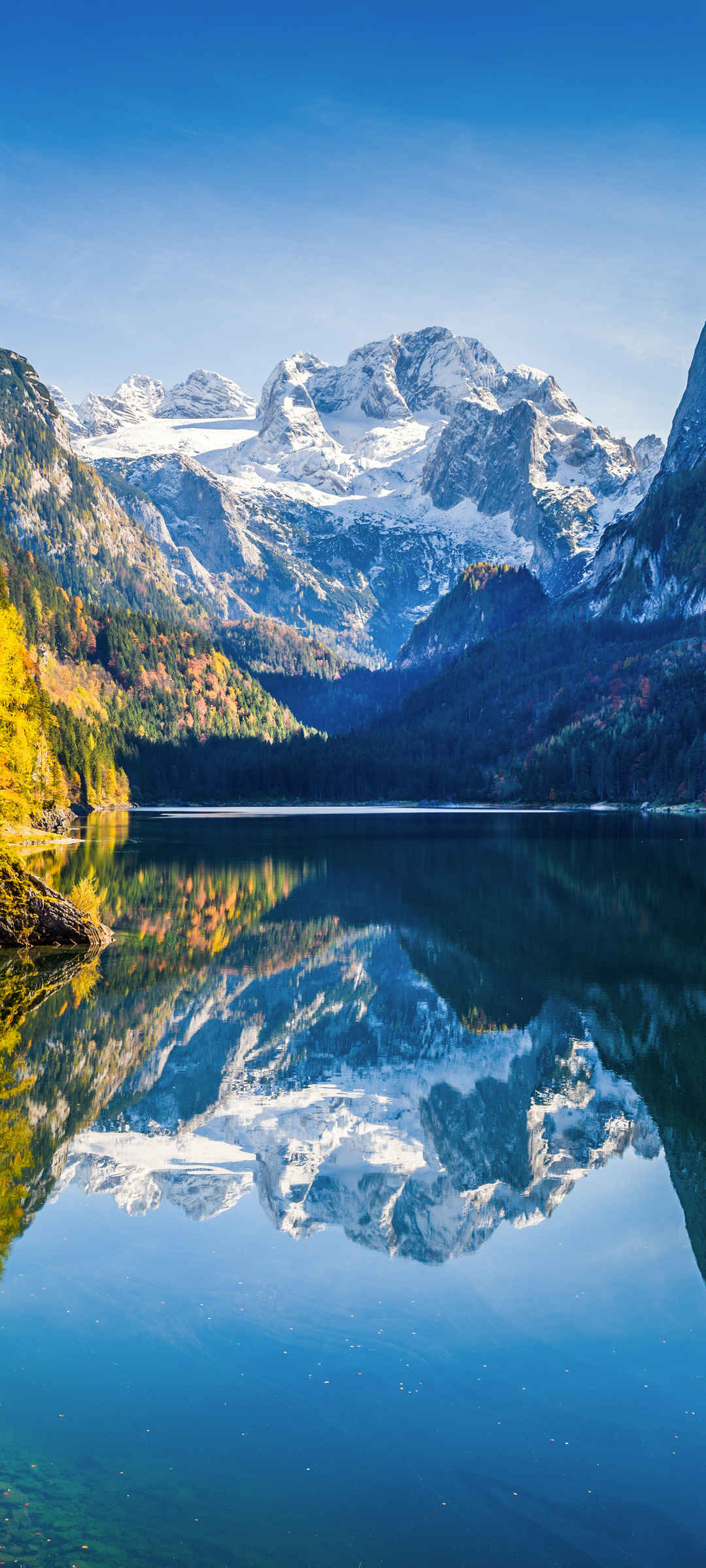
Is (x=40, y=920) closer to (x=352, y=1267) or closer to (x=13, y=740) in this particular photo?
(x=13, y=740)

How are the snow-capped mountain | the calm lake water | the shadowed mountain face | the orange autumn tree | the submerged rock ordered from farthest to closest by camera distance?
1. the orange autumn tree
2. the submerged rock
3. the shadowed mountain face
4. the snow-capped mountain
5. the calm lake water

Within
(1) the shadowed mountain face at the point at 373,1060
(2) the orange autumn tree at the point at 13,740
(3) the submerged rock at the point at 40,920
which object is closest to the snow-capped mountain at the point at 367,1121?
(1) the shadowed mountain face at the point at 373,1060

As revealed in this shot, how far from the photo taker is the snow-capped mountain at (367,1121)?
18.8m

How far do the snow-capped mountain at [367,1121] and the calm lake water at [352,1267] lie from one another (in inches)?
3.8

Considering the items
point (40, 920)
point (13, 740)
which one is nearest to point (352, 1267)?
point (40, 920)

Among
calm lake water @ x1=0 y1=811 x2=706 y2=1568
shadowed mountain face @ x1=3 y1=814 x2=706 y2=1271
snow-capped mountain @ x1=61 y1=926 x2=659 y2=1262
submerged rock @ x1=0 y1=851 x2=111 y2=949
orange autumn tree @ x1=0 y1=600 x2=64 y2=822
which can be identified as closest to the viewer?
calm lake water @ x1=0 y1=811 x2=706 y2=1568

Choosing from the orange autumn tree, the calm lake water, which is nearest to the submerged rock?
the orange autumn tree

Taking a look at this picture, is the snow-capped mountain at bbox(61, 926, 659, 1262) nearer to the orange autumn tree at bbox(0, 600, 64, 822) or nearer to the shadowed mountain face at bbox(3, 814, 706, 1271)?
the shadowed mountain face at bbox(3, 814, 706, 1271)

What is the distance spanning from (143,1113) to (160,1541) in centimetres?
1350

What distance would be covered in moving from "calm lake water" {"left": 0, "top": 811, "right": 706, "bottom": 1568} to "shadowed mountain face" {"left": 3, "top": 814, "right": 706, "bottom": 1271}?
114 millimetres

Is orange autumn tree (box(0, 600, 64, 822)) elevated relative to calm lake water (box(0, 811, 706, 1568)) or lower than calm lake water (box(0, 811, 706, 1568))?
elevated

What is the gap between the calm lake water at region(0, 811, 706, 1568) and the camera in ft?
36.0

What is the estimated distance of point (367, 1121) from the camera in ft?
77.1

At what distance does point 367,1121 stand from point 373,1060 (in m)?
5.66
